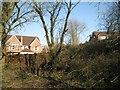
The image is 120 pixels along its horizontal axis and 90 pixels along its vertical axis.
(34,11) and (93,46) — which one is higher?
(34,11)

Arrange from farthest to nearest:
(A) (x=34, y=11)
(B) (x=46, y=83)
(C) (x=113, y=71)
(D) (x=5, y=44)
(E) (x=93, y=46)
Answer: (E) (x=93, y=46) → (A) (x=34, y=11) → (B) (x=46, y=83) → (C) (x=113, y=71) → (D) (x=5, y=44)

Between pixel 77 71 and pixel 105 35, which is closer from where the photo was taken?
pixel 77 71

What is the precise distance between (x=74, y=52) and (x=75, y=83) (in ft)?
17.1

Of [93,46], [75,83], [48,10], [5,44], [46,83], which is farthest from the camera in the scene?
[93,46]

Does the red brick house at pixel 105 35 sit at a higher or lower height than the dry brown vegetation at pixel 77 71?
higher

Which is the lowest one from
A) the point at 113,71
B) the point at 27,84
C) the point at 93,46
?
the point at 27,84

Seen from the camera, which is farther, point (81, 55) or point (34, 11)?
point (81, 55)

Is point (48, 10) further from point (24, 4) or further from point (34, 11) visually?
point (24, 4)

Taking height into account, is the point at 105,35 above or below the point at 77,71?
above

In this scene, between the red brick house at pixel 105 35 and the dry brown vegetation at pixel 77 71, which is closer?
the dry brown vegetation at pixel 77 71

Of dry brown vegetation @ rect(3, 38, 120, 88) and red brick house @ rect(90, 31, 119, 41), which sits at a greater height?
red brick house @ rect(90, 31, 119, 41)

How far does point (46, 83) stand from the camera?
12430 mm

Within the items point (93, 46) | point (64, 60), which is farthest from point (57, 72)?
point (93, 46)

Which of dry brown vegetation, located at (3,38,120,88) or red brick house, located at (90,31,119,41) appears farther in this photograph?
red brick house, located at (90,31,119,41)
